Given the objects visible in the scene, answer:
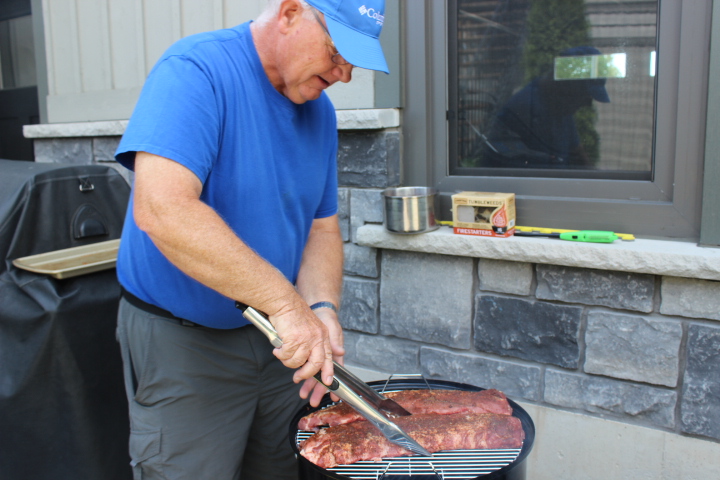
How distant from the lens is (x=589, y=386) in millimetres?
2484

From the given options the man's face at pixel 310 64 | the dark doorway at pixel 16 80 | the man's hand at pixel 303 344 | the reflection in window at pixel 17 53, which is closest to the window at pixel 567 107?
the man's face at pixel 310 64

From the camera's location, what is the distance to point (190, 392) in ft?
6.05

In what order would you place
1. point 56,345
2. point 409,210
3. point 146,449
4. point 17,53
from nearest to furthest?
1. point 146,449
2. point 56,345
3. point 409,210
4. point 17,53

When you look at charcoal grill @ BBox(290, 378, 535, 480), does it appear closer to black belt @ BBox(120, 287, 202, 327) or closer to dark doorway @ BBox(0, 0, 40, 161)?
black belt @ BBox(120, 287, 202, 327)

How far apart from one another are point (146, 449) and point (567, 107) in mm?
2164

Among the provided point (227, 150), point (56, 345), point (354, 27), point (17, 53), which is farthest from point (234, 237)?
point (17, 53)

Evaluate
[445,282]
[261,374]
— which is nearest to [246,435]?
[261,374]

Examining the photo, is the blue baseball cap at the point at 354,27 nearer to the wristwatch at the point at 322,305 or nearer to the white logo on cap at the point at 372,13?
the white logo on cap at the point at 372,13

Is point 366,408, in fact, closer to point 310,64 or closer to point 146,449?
point 146,449

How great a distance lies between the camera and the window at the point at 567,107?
2338mm

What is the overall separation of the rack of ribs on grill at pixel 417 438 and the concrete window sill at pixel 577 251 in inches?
33.9

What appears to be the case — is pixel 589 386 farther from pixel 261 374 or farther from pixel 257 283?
pixel 257 283

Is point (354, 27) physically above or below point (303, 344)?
above

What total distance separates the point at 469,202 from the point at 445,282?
0.41 m
